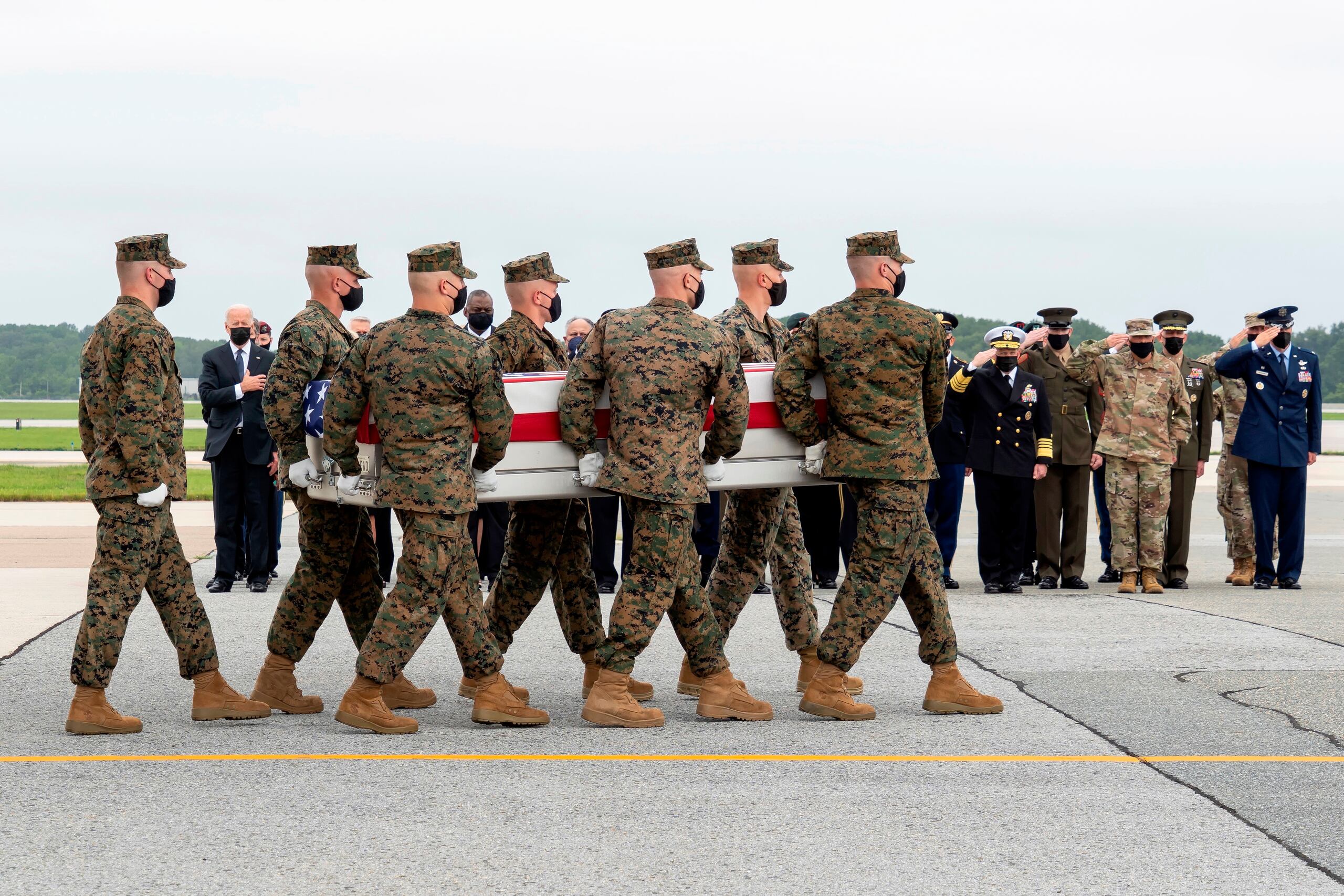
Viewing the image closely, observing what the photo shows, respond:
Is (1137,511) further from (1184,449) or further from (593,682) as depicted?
(593,682)

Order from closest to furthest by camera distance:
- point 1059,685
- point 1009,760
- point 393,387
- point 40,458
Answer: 1. point 1009,760
2. point 393,387
3. point 1059,685
4. point 40,458

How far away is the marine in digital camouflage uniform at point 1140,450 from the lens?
11.4 meters

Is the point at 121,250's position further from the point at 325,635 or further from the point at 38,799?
the point at 325,635

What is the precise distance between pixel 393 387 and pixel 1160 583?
784 cm

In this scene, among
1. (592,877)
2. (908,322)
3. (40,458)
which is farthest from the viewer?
(40,458)

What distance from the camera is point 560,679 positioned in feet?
24.3

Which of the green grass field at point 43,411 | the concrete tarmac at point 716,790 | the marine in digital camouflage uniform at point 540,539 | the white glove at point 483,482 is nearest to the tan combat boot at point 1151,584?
the concrete tarmac at point 716,790

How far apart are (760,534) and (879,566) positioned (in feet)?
2.30

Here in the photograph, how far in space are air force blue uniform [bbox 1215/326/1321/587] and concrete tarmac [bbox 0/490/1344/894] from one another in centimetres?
396

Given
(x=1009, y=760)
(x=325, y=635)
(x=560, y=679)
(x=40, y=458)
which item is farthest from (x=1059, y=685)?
(x=40, y=458)

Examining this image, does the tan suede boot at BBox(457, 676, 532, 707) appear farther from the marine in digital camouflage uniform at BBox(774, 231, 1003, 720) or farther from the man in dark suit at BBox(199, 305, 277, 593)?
the man in dark suit at BBox(199, 305, 277, 593)

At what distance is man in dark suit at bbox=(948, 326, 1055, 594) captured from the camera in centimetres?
1134

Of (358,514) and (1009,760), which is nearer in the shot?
(1009,760)

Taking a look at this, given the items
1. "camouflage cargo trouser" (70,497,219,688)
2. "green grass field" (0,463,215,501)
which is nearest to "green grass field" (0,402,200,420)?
"green grass field" (0,463,215,501)
